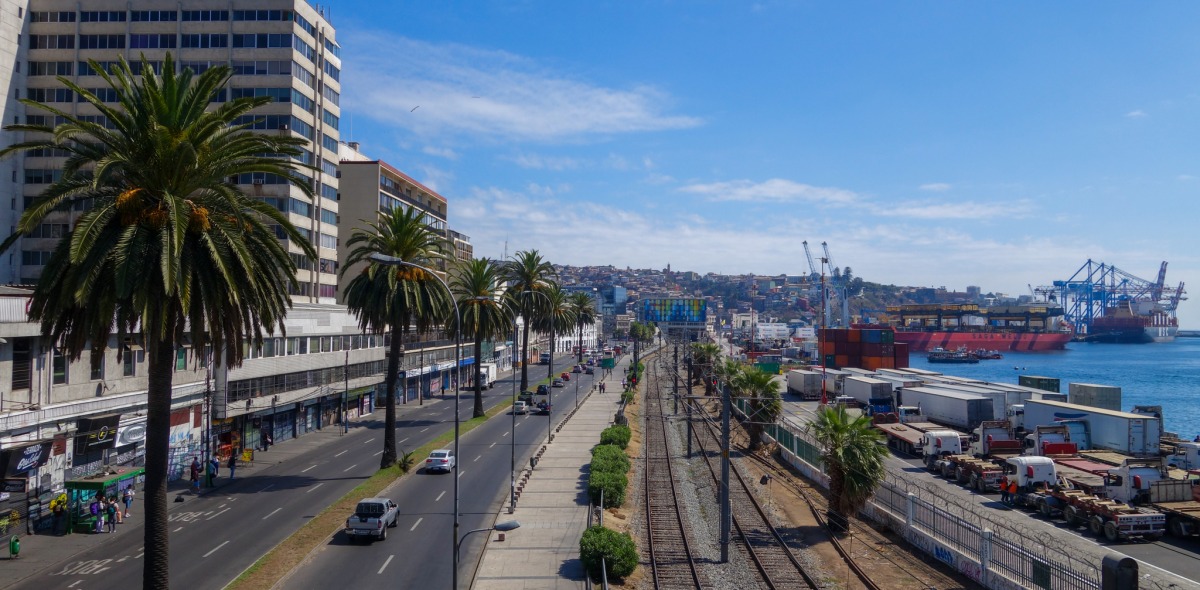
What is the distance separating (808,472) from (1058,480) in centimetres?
1293

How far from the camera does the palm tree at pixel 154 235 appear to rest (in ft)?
56.4

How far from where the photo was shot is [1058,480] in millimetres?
36906

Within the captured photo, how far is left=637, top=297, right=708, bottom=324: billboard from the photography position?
112 metres

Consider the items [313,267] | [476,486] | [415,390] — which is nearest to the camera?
[476,486]

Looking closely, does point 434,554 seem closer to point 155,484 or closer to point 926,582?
point 155,484

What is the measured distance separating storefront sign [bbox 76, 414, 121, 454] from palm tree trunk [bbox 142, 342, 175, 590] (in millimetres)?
18597

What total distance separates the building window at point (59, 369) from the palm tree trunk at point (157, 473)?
685 inches

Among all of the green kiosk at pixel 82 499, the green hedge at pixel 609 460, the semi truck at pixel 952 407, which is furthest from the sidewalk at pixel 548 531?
the semi truck at pixel 952 407

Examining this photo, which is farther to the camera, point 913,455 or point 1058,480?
point 913,455

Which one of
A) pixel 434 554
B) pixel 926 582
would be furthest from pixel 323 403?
pixel 926 582

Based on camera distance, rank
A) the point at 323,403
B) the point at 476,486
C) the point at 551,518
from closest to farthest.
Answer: the point at 551,518, the point at 476,486, the point at 323,403

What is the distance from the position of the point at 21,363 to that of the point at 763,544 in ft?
103

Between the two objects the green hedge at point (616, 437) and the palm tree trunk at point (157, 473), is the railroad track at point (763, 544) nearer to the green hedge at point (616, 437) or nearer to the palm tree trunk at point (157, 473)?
the green hedge at point (616, 437)

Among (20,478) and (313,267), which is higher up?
(313,267)
